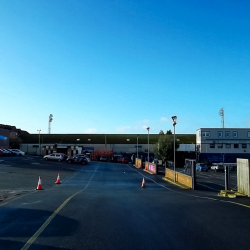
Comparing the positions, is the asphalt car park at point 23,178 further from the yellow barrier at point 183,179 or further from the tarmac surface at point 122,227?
the yellow barrier at point 183,179

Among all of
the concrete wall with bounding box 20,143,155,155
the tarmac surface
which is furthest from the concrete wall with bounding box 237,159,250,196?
the concrete wall with bounding box 20,143,155,155

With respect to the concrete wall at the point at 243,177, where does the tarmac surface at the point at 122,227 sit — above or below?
below

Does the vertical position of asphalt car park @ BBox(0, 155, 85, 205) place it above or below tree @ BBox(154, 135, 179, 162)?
below

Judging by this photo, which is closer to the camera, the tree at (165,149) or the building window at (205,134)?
the tree at (165,149)

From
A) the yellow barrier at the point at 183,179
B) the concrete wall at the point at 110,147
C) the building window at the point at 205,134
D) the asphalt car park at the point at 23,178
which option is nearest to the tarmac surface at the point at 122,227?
the asphalt car park at the point at 23,178

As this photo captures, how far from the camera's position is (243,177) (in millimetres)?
15672

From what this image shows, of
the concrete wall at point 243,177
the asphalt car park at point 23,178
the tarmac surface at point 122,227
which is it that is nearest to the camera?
the tarmac surface at point 122,227

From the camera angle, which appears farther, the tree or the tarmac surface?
the tree

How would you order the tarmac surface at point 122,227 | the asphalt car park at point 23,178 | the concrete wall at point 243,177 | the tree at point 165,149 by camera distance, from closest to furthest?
1. the tarmac surface at point 122,227
2. the concrete wall at point 243,177
3. the asphalt car park at point 23,178
4. the tree at point 165,149

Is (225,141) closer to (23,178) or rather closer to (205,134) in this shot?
(205,134)

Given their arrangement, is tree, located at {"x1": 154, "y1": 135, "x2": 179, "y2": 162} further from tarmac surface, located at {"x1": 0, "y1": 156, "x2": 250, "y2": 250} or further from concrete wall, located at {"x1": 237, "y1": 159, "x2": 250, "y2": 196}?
tarmac surface, located at {"x1": 0, "y1": 156, "x2": 250, "y2": 250}

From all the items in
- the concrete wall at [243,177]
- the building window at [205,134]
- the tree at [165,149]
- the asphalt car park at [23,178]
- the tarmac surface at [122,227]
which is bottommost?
the asphalt car park at [23,178]

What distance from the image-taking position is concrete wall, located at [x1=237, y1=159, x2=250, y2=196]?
15077 mm

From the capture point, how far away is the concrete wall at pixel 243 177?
1508cm
